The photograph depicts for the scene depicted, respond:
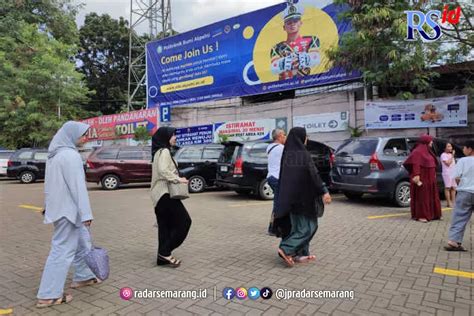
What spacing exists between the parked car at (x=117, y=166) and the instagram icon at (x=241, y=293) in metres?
11.2

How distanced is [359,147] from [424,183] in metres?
2.05

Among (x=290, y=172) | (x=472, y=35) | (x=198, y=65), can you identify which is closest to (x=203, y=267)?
(x=290, y=172)

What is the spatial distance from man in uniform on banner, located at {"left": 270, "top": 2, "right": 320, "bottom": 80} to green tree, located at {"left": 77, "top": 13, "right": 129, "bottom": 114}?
2348 cm

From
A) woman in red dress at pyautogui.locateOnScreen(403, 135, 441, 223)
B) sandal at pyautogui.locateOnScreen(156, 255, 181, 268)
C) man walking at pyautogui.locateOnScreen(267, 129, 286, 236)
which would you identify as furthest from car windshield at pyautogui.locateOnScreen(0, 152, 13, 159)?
woman in red dress at pyautogui.locateOnScreen(403, 135, 441, 223)

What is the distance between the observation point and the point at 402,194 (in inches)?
338

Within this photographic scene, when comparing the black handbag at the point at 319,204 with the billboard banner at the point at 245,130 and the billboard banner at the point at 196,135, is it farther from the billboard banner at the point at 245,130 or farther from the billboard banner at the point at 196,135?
the billboard banner at the point at 196,135

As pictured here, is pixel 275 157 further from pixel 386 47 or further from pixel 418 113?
pixel 418 113

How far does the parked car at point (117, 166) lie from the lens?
45.7 feet

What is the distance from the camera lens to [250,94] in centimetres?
1756

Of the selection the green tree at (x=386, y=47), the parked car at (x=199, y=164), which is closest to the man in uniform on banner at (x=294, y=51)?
the green tree at (x=386, y=47)

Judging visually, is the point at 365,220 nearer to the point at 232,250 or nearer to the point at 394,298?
the point at 232,250

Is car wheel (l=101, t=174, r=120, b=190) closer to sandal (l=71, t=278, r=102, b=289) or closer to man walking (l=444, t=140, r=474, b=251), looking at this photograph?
sandal (l=71, t=278, r=102, b=289)

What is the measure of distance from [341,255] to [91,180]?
11.2 m

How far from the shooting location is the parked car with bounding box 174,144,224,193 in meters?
12.3
